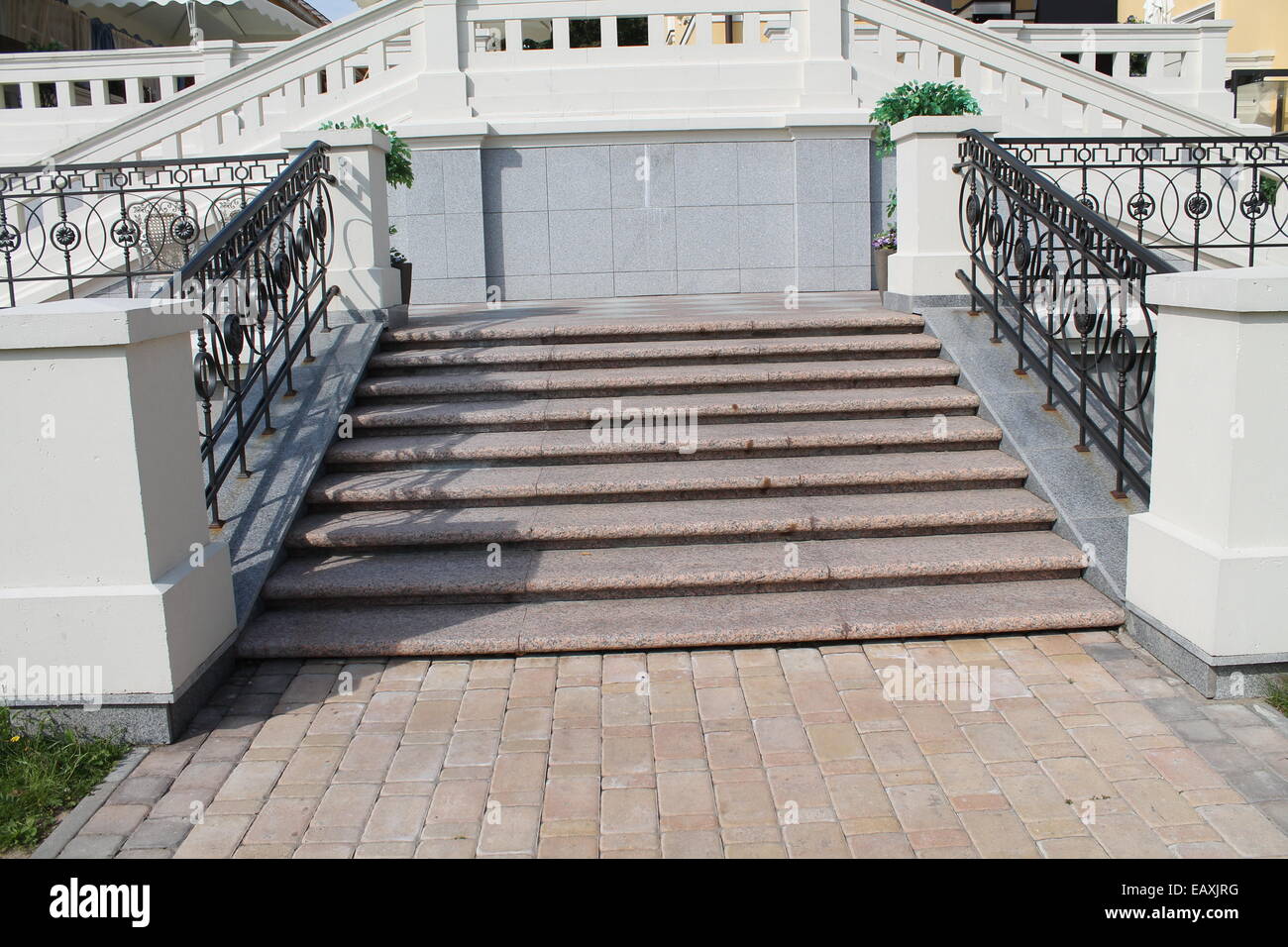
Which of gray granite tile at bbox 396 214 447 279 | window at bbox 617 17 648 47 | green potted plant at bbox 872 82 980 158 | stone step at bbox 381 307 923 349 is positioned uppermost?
window at bbox 617 17 648 47

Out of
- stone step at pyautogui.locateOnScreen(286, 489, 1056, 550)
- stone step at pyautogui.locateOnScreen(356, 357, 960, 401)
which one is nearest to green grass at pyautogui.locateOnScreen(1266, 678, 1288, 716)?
stone step at pyautogui.locateOnScreen(286, 489, 1056, 550)

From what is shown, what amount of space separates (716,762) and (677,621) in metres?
1.26

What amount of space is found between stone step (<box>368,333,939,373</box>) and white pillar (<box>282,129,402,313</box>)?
0.78m

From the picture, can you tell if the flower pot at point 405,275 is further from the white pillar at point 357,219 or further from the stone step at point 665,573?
the stone step at point 665,573

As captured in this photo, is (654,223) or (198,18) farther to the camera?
(198,18)

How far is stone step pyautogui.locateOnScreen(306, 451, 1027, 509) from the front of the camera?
6309mm

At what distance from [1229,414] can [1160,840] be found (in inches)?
70.3

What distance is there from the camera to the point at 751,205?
1238cm

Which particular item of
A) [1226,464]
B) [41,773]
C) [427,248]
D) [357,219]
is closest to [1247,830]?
[1226,464]

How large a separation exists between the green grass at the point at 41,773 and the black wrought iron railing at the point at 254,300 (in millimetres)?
1638

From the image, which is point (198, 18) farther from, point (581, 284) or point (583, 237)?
point (581, 284)

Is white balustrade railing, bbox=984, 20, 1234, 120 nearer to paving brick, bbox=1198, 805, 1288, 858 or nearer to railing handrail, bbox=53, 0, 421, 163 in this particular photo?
railing handrail, bbox=53, 0, 421, 163

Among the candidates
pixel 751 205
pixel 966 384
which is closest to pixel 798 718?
pixel 966 384

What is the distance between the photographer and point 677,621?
5367 mm
